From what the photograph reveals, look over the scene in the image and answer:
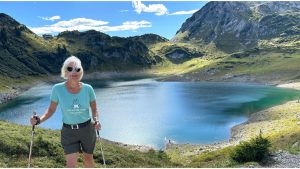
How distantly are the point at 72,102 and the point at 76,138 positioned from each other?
105 centimetres

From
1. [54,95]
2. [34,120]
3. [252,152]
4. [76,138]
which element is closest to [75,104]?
[54,95]

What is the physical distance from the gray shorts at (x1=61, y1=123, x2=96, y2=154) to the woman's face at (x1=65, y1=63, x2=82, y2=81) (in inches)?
56.5

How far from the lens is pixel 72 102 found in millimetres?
11438

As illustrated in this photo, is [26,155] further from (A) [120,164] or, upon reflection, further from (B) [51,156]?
(A) [120,164]

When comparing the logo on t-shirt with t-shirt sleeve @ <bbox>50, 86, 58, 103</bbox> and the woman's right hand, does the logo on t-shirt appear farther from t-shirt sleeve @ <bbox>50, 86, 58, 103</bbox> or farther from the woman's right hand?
the woman's right hand

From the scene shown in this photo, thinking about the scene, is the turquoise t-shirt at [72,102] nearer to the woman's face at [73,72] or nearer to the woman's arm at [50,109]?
the woman's arm at [50,109]

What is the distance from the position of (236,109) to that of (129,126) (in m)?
46.5

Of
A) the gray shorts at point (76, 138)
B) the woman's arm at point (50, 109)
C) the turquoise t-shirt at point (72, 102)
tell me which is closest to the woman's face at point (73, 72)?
the turquoise t-shirt at point (72, 102)

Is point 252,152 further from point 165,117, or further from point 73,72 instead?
point 165,117

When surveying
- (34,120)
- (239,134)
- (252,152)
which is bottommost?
(239,134)

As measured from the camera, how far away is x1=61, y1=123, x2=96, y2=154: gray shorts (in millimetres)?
11578

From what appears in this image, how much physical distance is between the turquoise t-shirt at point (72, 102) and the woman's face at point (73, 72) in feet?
1.05

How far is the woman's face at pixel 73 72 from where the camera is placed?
37.4 ft

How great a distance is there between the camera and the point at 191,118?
120312 mm
